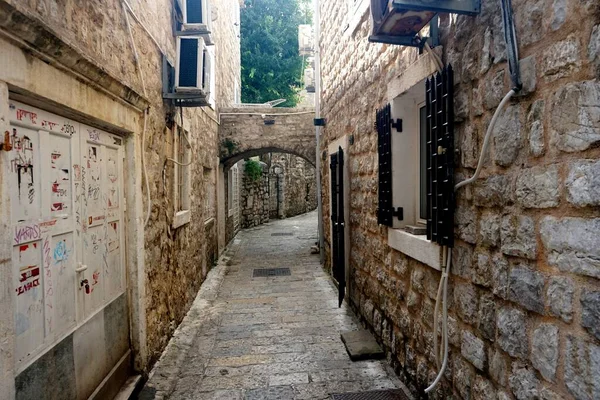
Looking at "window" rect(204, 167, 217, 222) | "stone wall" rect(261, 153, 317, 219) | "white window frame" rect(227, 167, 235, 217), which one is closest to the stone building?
"window" rect(204, 167, 217, 222)

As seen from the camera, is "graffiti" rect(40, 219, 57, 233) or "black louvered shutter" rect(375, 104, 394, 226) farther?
"black louvered shutter" rect(375, 104, 394, 226)

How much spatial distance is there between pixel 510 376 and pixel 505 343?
0.46ft

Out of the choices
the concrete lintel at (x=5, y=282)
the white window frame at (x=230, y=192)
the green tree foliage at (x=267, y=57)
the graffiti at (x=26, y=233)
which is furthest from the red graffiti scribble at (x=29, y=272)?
the green tree foliage at (x=267, y=57)

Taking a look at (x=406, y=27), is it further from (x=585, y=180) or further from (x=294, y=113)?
(x=294, y=113)

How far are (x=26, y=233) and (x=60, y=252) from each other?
0.37 m

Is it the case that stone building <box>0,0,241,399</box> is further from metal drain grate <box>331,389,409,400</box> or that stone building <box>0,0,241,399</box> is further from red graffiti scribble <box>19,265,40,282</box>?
metal drain grate <box>331,389,409,400</box>

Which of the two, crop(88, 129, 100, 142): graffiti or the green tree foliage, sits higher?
the green tree foliage

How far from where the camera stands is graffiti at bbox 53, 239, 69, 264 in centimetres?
218

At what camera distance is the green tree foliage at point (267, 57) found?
18.0m

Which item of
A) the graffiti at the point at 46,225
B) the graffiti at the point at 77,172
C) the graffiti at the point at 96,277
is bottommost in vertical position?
the graffiti at the point at 96,277

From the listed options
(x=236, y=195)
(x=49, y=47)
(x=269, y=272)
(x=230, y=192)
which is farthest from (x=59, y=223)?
(x=236, y=195)

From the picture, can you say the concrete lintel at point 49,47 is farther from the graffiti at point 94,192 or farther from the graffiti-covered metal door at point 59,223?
the graffiti at point 94,192

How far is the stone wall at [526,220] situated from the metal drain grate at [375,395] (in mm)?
369

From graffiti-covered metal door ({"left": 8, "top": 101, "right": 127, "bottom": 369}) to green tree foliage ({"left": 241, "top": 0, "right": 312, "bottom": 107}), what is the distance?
51.7 ft
